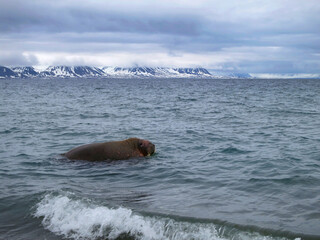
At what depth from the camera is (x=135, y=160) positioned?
42.0ft

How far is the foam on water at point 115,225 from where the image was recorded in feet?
22.5

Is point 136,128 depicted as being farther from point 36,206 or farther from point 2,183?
point 36,206

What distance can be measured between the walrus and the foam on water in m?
4.33

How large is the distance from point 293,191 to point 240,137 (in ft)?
25.8

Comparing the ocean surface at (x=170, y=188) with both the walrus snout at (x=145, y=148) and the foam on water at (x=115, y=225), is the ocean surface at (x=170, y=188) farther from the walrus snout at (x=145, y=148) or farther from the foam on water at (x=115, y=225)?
the walrus snout at (x=145, y=148)

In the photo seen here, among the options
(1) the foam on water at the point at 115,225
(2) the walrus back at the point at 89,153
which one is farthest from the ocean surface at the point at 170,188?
(2) the walrus back at the point at 89,153

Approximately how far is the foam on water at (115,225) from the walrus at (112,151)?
4330mm

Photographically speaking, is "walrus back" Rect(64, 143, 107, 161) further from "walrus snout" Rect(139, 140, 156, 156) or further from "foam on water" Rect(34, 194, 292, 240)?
"foam on water" Rect(34, 194, 292, 240)

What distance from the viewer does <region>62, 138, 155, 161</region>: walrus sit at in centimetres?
1257

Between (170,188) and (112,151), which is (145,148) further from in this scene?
(170,188)

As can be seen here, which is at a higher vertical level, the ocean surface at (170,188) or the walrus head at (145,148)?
the walrus head at (145,148)

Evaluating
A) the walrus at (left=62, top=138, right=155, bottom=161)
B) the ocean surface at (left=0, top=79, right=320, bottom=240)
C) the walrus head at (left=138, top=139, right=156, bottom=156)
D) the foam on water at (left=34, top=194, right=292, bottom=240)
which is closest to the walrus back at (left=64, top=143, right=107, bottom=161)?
the walrus at (left=62, top=138, right=155, bottom=161)

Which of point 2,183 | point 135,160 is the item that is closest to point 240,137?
point 135,160

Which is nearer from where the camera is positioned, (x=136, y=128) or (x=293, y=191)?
(x=293, y=191)
